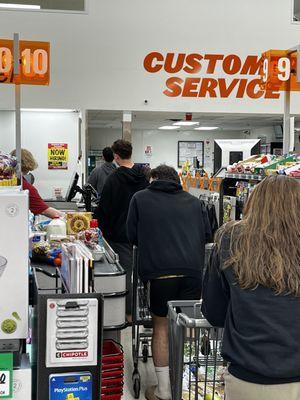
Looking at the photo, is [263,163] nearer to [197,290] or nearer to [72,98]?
[197,290]

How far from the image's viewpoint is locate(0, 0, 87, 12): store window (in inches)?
365

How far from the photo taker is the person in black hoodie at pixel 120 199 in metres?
5.09

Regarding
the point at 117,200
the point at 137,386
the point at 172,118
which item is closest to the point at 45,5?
the point at 172,118

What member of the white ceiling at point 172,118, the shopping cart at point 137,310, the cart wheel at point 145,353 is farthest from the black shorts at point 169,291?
the white ceiling at point 172,118

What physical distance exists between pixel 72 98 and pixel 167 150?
10641 mm

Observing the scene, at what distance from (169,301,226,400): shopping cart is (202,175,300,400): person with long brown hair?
0.35 meters

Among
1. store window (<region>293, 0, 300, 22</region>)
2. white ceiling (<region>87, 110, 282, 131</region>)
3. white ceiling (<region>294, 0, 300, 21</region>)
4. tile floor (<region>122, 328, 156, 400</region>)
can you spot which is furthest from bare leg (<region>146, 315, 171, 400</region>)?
white ceiling (<region>294, 0, 300, 21</region>)

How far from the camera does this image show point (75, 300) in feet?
5.65

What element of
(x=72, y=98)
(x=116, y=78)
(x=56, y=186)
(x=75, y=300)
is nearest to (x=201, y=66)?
Answer: (x=116, y=78)

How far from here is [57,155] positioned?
9.13 meters

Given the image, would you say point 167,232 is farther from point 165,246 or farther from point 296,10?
point 296,10

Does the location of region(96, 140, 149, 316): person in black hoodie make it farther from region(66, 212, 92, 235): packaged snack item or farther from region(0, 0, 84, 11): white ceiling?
region(0, 0, 84, 11): white ceiling

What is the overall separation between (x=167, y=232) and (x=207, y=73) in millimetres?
6660

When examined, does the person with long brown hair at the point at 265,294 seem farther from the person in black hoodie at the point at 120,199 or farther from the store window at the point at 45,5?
the store window at the point at 45,5
